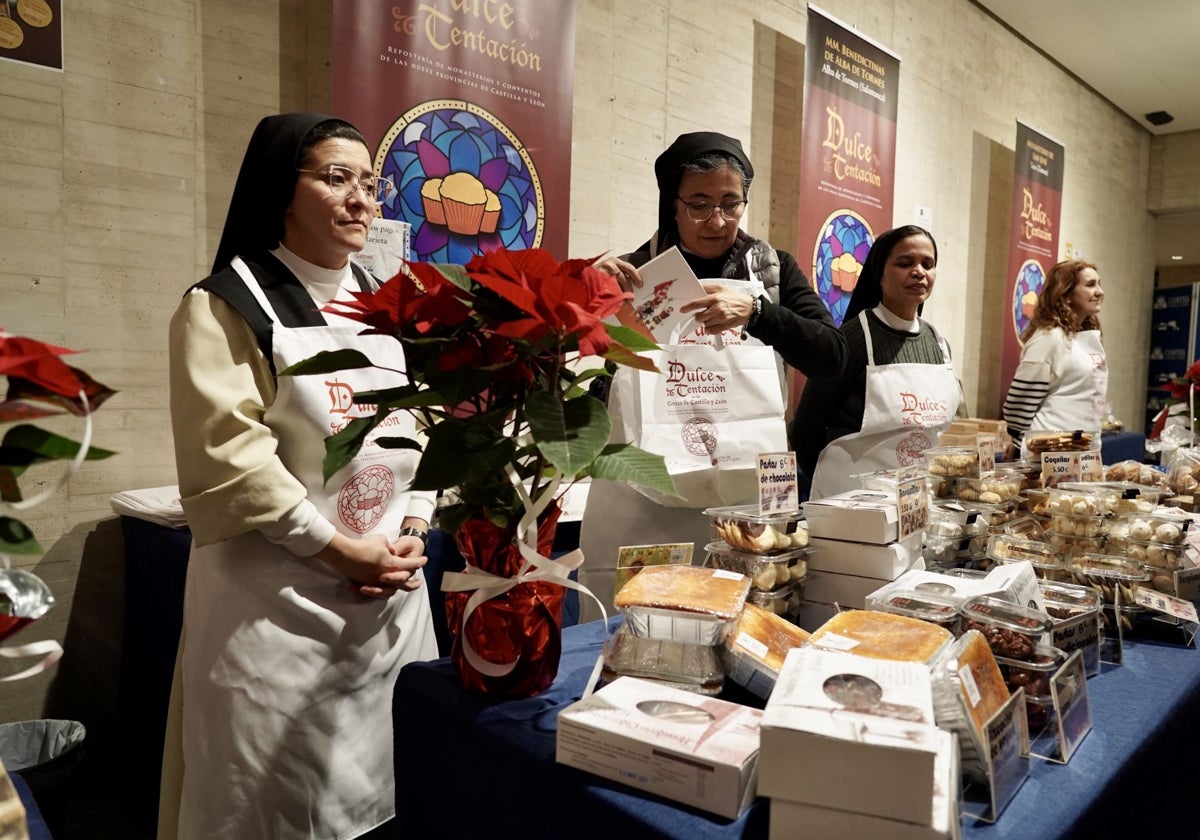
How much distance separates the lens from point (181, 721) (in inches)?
60.6

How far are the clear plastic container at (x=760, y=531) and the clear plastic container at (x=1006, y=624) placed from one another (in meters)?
0.28

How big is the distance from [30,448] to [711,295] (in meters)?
1.41

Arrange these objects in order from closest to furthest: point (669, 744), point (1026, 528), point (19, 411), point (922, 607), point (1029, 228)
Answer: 1. point (19, 411)
2. point (669, 744)
3. point (922, 607)
4. point (1026, 528)
5. point (1029, 228)

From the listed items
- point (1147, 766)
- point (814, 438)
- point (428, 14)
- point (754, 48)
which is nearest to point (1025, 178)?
point (754, 48)

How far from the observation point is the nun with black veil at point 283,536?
1410 millimetres

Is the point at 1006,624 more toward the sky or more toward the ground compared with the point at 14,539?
more toward the ground

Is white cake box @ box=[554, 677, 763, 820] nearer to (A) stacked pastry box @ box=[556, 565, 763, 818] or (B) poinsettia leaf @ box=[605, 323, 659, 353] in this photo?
(A) stacked pastry box @ box=[556, 565, 763, 818]

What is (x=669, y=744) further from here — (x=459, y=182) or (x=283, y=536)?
(x=459, y=182)

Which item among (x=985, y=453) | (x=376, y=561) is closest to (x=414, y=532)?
(x=376, y=561)

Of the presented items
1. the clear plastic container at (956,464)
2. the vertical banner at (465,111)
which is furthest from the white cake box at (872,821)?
the vertical banner at (465,111)

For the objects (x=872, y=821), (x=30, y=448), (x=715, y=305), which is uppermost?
(x=715, y=305)

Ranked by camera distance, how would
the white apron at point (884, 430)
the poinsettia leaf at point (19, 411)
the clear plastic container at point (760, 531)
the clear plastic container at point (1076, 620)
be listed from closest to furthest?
the poinsettia leaf at point (19, 411)
the clear plastic container at point (1076, 620)
the clear plastic container at point (760, 531)
the white apron at point (884, 430)

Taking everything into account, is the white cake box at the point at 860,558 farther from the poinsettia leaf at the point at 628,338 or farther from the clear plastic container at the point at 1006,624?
the poinsettia leaf at the point at 628,338

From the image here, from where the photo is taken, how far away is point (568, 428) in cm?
88
